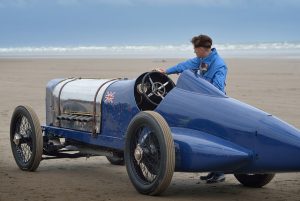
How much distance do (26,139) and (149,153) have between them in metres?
2.34

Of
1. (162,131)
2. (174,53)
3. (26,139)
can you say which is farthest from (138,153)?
(174,53)

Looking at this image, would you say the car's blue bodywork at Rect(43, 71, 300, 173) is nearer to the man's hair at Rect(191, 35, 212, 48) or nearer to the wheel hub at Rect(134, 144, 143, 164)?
the wheel hub at Rect(134, 144, 143, 164)

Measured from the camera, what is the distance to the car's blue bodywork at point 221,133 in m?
6.73

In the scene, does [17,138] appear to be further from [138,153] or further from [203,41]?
[203,41]

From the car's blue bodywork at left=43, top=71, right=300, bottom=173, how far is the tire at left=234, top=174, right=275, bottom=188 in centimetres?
110

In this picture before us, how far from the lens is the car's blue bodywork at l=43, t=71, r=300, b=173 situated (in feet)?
22.1

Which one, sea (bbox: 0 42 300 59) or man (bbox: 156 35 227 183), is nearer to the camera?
man (bbox: 156 35 227 183)

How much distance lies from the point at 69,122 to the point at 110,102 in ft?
3.04

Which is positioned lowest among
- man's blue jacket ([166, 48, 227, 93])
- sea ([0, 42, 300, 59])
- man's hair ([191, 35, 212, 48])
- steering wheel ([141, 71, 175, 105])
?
sea ([0, 42, 300, 59])

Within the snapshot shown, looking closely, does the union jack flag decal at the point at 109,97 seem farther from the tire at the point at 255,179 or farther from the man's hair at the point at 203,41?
the tire at the point at 255,179

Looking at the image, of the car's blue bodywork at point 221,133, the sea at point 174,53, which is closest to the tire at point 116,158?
the car's blue bodywork at point 221,133

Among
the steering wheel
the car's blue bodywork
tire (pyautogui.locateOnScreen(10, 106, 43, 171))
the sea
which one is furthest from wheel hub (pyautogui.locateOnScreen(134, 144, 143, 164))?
the sea

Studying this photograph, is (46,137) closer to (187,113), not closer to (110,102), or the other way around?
(110,102)

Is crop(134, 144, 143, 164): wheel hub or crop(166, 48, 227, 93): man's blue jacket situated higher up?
crop(166, 48, 227, 93): man's blue jacket
